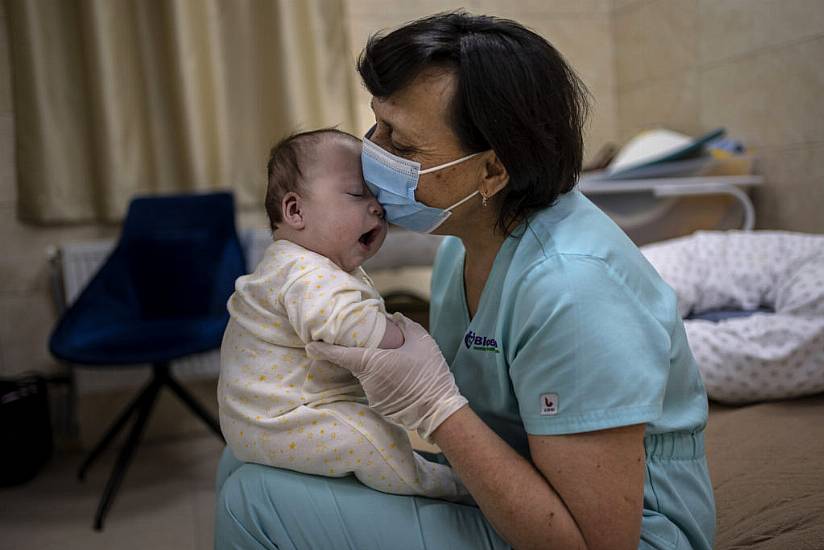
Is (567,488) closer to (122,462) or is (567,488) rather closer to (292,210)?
(292,210)

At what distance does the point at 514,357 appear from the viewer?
0.98m

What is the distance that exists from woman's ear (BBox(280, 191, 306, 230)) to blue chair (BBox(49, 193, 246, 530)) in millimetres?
1349

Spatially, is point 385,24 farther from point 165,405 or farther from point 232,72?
point 165,405

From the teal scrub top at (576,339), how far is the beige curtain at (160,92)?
2.16 meters

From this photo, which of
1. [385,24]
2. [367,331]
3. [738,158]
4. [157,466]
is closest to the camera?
[367,331]

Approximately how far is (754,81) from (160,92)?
2382 mm

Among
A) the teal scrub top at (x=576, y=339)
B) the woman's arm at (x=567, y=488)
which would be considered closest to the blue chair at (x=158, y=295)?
the teal scrub top at (x=576, y=339)

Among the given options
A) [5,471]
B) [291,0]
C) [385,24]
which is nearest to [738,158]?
[385,24]

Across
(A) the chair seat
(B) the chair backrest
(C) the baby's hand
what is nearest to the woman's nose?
(C) the baby's hand

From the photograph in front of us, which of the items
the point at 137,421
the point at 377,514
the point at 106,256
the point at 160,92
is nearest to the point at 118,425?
the point at 137,421

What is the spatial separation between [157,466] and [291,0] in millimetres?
2002

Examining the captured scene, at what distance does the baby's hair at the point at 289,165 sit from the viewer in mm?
1184

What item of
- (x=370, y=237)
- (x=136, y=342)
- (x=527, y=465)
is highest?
(x=370, y=237)

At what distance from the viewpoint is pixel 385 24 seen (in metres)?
3.28
